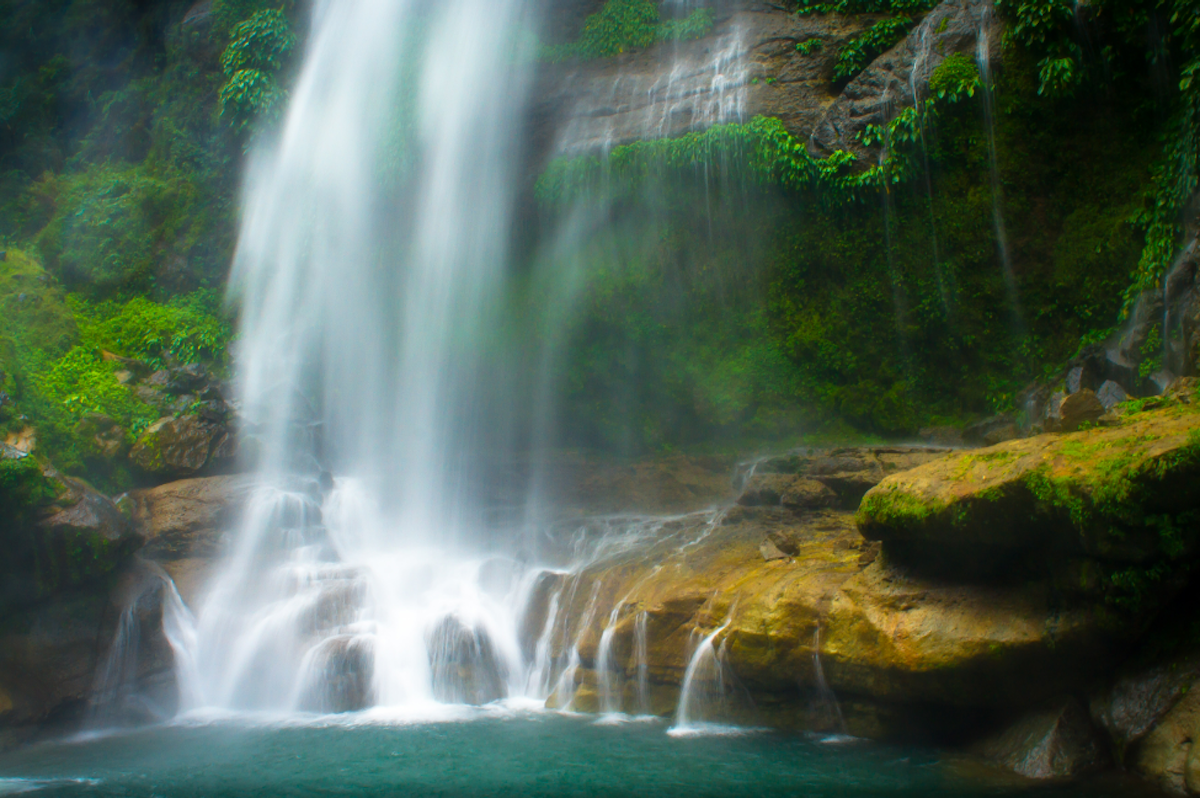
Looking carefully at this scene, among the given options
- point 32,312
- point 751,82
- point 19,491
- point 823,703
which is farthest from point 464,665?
point 751,82

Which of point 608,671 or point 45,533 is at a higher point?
point 45,533

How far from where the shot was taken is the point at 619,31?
19359 mm

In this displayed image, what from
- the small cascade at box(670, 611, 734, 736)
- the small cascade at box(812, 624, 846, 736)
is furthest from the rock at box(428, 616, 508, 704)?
the small cascade at box(812, 624, 846, 736)

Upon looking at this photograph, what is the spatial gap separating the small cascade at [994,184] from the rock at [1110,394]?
14.7 feet

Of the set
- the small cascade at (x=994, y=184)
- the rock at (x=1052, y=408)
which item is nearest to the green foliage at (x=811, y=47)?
the small cascade at (x=994, y=184)

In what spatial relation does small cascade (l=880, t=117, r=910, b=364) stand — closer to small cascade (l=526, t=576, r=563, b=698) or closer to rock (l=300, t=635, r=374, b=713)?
small cascade (l=526, t=576, r=563, b=698)

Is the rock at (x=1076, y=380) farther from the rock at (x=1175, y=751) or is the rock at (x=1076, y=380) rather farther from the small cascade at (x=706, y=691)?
the small cascade at (x=706, y=691)

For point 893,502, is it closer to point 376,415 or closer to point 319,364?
point 376,415

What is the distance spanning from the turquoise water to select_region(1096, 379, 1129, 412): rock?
19.1 feet

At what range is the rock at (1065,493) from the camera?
595 centimetres

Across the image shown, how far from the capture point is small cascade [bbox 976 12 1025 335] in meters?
14.4

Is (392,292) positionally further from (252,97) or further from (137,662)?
(137,662)

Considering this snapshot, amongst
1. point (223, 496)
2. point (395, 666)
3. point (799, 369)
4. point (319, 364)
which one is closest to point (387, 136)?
point (319, 364)

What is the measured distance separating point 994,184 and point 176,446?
54.2ft
